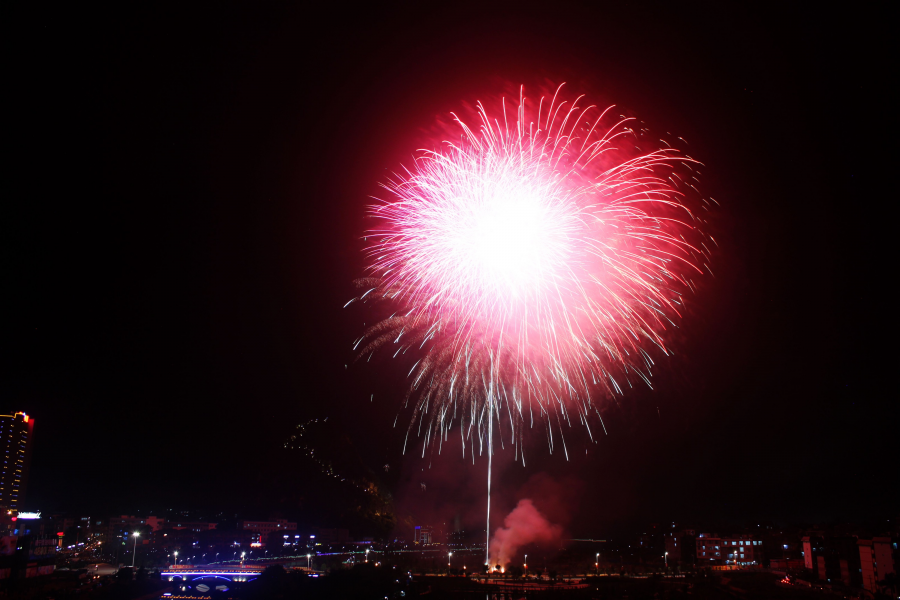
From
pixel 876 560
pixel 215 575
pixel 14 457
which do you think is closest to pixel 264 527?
pixel 14 457

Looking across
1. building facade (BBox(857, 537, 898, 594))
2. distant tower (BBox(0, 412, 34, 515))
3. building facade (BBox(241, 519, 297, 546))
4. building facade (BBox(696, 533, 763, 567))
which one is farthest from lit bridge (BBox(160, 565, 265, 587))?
building facade (BBox(696, 533, 763, 567))

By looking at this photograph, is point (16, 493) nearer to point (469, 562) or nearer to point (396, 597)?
point (469, 562)

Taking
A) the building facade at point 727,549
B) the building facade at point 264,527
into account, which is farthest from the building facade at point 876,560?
the building facade at point 264,527

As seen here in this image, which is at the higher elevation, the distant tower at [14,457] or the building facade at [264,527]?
the distant tower at [14,457]

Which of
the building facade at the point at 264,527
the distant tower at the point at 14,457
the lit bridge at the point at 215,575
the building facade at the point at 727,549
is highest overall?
the distant tower at the point at 14,457

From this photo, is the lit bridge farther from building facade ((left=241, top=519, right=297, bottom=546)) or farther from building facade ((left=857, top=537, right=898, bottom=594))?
building facade ((left=857, top=537, right=898, bottom=594))

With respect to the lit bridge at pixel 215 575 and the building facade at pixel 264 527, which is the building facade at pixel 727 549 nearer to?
the lit bridge at pixel 215 575

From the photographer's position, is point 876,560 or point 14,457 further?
point 14,457

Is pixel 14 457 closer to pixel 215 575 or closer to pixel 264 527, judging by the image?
pixel 264 527
